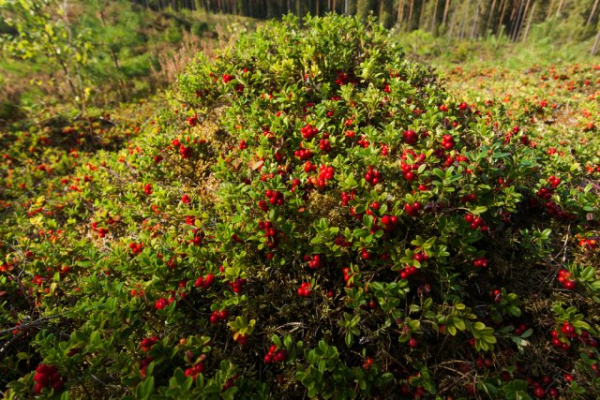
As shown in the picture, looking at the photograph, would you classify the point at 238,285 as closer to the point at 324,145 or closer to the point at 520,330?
the point at 324,145

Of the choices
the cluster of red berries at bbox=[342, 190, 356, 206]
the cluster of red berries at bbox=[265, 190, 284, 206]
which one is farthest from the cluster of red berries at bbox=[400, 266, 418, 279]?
the cluster of red berries at bbox=[265, 190, 284, 206]

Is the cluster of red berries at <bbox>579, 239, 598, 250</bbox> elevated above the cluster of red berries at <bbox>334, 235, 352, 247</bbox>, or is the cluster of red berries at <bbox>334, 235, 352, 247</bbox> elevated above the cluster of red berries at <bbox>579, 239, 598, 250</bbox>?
the cluster of red berries at <bbox>334, 235, 352, 247</bbox>

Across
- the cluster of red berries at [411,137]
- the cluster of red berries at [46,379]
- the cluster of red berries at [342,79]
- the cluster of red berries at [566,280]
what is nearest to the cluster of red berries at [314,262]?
the cluster of red berries at [411,137]

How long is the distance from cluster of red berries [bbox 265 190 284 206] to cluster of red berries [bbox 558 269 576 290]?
9.74 feet

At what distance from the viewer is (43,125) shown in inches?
349

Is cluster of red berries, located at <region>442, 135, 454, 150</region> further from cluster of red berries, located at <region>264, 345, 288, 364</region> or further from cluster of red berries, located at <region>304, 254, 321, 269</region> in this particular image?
cluster of red berries, located at <region>264, 345, 288, 364</region>

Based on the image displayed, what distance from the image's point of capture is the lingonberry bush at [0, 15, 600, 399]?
2432 millimetres

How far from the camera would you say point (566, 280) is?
2893mm

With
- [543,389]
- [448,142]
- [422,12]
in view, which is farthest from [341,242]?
[422,12]

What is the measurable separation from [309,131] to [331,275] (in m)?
1.74

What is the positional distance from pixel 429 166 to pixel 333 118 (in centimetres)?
143

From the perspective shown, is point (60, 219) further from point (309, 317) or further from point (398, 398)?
point (398, 398)

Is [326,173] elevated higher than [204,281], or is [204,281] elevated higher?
[326,173]

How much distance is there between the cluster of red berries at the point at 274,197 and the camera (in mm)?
2977
